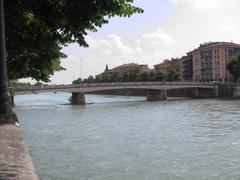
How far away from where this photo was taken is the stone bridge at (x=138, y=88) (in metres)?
67.6

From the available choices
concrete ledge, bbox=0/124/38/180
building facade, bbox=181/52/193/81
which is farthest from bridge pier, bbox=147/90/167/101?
concrete ledge, bbox=0/124/38/180

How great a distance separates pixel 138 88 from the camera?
75.5 meters

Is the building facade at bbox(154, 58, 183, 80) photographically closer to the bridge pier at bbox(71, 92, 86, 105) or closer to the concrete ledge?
the bridge pier at bbox(71, 92, 86, 105)

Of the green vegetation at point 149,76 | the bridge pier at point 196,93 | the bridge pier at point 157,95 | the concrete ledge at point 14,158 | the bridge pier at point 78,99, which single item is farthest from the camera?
the green vegetation at point 149,76

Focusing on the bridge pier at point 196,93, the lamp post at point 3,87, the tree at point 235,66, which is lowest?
the bridge pier at point 196,93

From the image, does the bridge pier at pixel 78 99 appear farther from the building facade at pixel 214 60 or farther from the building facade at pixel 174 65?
the building facade at pixel 174 65

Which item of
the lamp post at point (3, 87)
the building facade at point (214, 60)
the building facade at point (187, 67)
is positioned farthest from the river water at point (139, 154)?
the building facade at point (187, 67)

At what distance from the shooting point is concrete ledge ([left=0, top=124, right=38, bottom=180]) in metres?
4.07

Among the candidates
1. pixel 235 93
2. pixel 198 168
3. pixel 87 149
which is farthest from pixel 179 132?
pixel 235 93

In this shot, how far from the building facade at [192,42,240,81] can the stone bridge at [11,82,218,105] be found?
19.3 metres

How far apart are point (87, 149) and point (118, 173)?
543cm

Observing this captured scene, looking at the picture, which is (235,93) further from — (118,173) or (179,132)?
(118,173)

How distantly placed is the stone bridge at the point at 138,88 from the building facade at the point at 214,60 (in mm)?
19306

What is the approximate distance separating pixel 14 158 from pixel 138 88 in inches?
2787
